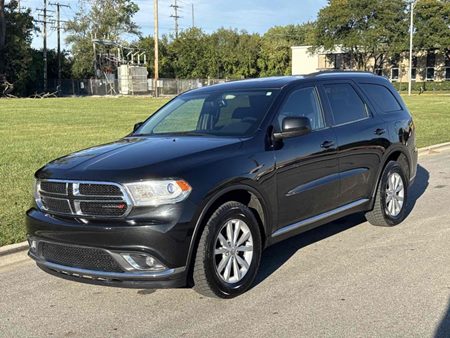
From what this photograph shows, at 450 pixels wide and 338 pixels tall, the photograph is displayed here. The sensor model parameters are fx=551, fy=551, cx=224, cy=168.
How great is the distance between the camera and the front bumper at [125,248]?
3.99m

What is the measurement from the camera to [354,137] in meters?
5.94

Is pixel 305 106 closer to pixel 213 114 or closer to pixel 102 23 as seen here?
pixel 213 114

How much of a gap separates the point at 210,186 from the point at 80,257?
112 centimetres

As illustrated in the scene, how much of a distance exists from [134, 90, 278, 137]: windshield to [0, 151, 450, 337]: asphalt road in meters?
1.39

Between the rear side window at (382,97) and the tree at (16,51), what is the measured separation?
205 ft

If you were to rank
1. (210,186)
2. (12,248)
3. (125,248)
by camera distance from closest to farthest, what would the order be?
(125,248) → (210,186) → (12,248)

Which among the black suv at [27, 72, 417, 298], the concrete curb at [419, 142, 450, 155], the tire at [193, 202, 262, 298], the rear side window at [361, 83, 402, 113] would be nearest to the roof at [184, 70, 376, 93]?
the black suv at [27, 72, 417, 298]

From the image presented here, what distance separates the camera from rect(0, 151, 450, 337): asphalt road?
3.96m

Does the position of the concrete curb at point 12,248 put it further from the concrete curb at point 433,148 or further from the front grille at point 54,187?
the concrete curb at point 433,148

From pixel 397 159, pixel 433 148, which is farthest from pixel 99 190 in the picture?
pixel 433 148

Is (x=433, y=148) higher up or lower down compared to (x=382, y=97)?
lower down

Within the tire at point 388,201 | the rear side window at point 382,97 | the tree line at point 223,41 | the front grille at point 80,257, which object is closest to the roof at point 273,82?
the rear side window at point 382,97

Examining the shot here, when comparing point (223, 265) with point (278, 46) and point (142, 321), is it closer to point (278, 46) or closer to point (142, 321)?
point (142, 321)

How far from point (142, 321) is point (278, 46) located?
312 ft
